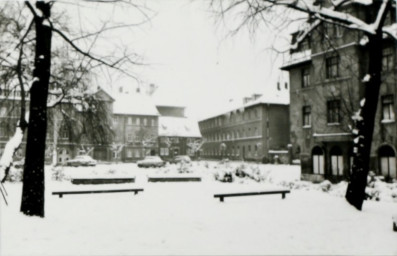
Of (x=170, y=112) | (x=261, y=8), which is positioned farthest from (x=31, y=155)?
(x=170, y=112)

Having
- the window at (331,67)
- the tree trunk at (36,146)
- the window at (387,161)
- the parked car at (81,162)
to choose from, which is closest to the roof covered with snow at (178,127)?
the parked car at (81,162)

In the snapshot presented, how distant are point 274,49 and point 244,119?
55769 millimetres

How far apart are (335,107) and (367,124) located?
63.8 ft

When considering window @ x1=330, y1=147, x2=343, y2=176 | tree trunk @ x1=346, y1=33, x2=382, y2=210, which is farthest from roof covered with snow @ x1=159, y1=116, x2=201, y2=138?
tree trunk @ x1=346, y1=33, x2=382, y2=210

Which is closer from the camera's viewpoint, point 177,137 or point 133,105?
point 133,105

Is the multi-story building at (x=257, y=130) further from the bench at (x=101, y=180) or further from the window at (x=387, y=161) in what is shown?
the bench at (x=101, y=180)

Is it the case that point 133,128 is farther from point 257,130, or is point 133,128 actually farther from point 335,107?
point 335,107

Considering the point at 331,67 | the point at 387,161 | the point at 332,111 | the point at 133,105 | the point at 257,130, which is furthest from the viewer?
the point at 133,105

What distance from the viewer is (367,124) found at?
11.2 metres

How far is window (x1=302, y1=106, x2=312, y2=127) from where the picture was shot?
1309 inches

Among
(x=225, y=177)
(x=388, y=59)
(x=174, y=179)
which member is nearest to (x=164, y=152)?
(x=225, y=177)

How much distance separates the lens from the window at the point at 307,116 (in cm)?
3325

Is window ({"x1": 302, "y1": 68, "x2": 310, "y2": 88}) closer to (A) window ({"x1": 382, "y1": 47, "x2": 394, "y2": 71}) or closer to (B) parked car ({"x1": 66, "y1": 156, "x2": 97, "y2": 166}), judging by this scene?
(A) window ({"x1": 382, "y1": 47, "x2": 394, "y2": 71})

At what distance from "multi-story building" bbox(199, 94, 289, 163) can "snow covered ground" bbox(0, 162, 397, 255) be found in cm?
4090
